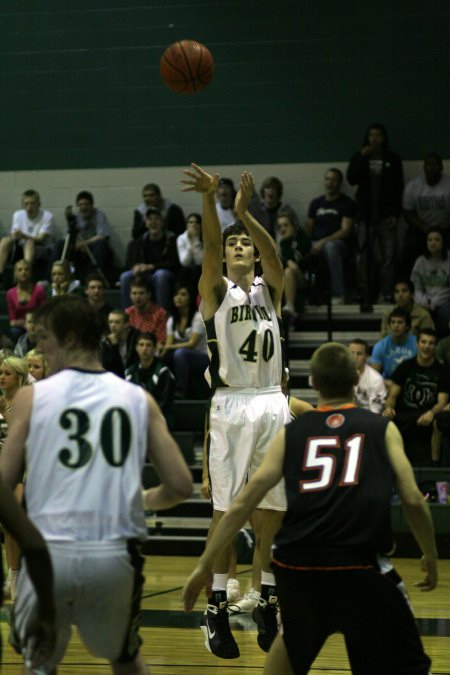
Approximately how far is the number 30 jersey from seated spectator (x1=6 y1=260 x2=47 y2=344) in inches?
271

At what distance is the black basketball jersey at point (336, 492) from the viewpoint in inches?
152

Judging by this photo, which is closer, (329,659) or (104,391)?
(104,391)

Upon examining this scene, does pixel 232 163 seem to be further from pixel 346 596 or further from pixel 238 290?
pixel 346 596

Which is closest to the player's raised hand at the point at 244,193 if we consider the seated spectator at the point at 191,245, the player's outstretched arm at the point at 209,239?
the player's outstretched arm at the point at 209,239

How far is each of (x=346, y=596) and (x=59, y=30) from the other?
1245cm

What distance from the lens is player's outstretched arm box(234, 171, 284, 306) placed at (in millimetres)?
6074

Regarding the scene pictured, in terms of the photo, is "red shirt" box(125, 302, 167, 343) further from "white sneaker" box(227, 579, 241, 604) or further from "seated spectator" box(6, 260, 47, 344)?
"white sneaker" box(227, 579, 241, 604)

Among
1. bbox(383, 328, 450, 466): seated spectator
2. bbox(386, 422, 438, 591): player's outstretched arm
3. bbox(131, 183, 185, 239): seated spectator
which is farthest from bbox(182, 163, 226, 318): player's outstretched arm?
bbox(131, 183, 185, 239): seated spectator

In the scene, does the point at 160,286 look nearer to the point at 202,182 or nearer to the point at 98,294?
the point at 98,294

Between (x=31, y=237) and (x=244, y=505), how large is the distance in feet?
35.3

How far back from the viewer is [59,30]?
1489 centimetres

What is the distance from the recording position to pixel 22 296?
1297cm

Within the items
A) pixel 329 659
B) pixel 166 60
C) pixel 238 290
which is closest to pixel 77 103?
pixel 166 60

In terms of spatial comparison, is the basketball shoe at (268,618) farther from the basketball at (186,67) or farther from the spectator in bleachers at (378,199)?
the spectator in bleachers at (378,199)
